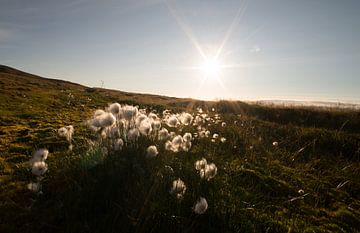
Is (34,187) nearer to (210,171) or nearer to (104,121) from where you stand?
(104,121)

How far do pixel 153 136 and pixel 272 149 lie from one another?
7.76 metres

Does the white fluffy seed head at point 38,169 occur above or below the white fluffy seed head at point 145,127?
below

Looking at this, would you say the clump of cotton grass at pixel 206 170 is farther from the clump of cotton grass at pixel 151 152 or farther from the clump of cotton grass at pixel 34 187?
the clump of cotton grass at pixel 34 187

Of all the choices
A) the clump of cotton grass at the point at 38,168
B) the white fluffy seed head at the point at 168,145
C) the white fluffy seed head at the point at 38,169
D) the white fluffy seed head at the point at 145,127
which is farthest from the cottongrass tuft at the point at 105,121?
the white fluffy seed head at the point at 168,145

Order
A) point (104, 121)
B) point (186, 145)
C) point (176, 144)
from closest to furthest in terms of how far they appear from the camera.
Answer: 1. point (104, 121)
2. point (176, 144)
3. point (186, 145)

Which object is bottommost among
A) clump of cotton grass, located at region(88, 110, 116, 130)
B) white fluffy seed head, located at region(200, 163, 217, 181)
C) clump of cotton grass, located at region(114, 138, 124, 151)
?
white fluffy seed head, located at region(200, 163, 217, 181)

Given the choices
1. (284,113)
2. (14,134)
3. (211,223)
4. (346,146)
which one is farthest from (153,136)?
(284,113)

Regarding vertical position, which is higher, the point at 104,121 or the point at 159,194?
the point at 104,121

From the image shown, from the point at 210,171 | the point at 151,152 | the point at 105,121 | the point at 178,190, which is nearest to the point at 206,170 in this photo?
the point at 210,171

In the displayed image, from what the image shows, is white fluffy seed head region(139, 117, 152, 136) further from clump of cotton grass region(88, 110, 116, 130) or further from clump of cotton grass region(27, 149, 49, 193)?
clump of cotton grass region(27, 149, 49, 193)

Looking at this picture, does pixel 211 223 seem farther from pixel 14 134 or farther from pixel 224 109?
pixel 224 109

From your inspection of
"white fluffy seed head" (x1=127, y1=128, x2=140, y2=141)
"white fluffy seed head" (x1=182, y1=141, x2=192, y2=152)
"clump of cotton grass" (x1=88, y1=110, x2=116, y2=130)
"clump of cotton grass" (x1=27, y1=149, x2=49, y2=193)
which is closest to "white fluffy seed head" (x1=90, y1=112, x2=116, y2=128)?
"clump of cotton grass" (x1=88, y1=110, x2=116, y2=130)

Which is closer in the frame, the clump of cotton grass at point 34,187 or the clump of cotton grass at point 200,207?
the clump of cotton grass at point 200,207

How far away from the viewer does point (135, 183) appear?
18.2 ft
